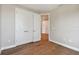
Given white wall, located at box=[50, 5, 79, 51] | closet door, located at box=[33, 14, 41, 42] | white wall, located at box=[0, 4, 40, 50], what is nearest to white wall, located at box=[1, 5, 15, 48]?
white wall, located at box=[0, 4, 40, 50]

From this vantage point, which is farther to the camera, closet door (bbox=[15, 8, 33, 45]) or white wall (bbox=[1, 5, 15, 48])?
closet door (bbox=[15, 8, 33, 45])

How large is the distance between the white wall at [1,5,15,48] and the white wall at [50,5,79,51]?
2.34 meters

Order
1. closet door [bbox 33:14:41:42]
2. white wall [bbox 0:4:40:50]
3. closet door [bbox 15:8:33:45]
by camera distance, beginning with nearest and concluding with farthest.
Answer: white wall [bbox 0:4:40:50]
closet door [bbox 15:8:33:45]
closet door [bbox 33:14:41:42]

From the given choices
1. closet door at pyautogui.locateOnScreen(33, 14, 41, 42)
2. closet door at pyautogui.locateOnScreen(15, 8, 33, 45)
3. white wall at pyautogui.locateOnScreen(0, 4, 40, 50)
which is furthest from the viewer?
closet door at pyautogui.locateOnScreen(33, 14, 41, 42)

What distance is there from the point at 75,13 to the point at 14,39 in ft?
9.41

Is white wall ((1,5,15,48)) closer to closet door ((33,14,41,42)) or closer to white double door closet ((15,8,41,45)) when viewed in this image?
white double door closet ((15,8,41,45))

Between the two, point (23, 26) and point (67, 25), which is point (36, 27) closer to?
point (23, 26)

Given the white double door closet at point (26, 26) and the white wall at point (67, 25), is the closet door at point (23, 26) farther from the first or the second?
the white wall at point (67, 25)

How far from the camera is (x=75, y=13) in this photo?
434 centimetres

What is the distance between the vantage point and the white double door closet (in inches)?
217

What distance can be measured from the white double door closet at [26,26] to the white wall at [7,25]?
46 cm

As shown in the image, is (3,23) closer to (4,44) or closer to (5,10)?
(5,10)
